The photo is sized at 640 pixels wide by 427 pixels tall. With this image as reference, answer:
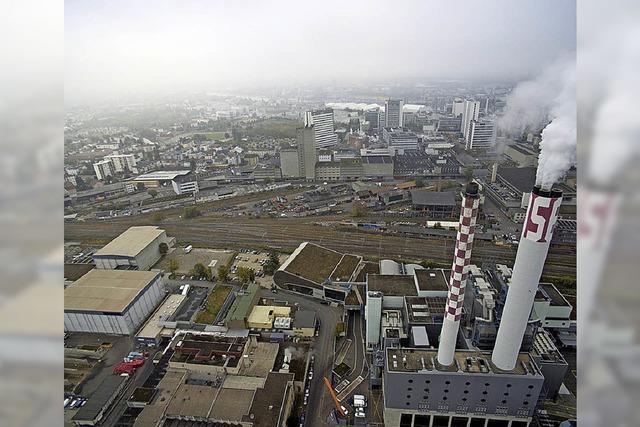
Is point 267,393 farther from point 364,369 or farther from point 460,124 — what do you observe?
point 460,124

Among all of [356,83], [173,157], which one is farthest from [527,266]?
[356,83]

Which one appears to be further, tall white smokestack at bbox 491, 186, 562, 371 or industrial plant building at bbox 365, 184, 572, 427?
industrial plant building at bbox 365, 184, 572, 427

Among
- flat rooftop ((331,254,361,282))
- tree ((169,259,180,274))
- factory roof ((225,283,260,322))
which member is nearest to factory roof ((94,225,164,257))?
tree ((169,259,180,274))

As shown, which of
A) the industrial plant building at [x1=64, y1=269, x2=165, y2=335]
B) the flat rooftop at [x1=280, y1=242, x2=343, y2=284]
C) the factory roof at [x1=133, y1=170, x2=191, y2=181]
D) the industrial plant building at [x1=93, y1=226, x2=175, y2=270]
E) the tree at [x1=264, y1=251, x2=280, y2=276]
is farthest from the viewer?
the factory roof at [x1=133, y1=170, x2=191, y2=181]

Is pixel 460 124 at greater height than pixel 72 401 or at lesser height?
greater

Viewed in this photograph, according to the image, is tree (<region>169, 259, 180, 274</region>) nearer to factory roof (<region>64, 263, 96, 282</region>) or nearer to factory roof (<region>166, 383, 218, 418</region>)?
factory roof (<region>64, 263, 96, 282</region>)
